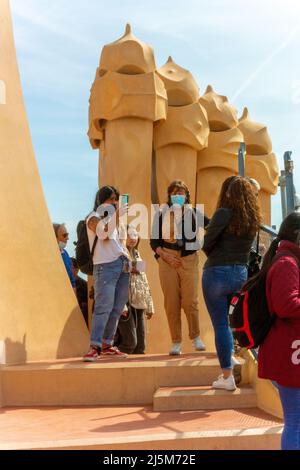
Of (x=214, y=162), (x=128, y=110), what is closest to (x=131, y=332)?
(x=128, y=110)

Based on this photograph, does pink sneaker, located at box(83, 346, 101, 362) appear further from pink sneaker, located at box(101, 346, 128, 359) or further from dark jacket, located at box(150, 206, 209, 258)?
dark jacket, located at box(150, 206, 209, 258)

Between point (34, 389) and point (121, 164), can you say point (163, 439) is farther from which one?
point (121, 164)

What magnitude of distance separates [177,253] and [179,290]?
1.10 ft

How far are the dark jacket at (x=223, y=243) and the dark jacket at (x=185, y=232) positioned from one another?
1.01 m

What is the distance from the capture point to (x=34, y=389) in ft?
Result: 13.7

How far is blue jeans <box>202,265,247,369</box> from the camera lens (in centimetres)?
356

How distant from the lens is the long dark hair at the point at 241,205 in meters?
3.53

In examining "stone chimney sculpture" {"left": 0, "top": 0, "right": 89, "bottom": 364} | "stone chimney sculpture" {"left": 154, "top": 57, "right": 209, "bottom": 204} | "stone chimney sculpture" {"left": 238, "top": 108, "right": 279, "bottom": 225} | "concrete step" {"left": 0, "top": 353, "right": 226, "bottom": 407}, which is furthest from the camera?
"stone chimney sculpture" {"left": 238, "top": 108, "right": 279, "bottom": 225}

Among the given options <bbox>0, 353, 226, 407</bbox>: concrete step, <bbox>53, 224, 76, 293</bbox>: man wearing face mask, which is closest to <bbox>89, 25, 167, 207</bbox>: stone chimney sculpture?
<bbox>53, 224, 76, 293</bbox>: man wearing face mask

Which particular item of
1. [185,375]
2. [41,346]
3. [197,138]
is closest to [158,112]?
[197,138]

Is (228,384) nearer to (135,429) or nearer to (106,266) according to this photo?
(135,429)

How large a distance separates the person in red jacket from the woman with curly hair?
43.5 inches

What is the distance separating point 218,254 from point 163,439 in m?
1.22

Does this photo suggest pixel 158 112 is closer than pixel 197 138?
Yes
